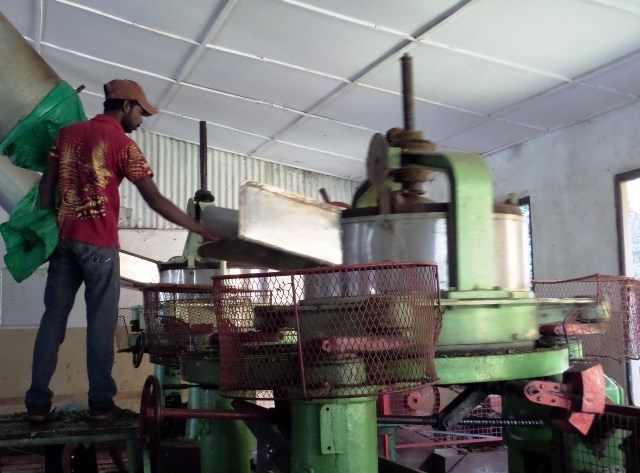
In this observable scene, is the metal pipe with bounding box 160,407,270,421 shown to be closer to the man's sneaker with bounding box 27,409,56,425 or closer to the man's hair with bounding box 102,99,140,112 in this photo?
the man's sneaker with bounding box 27,409,56,425

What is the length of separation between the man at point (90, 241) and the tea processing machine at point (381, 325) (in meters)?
0.31

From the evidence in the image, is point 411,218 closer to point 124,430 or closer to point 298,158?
point 124,430

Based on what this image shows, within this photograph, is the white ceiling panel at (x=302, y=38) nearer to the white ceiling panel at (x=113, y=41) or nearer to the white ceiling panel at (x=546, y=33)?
the white ceiling panel at (x=546, y=33)

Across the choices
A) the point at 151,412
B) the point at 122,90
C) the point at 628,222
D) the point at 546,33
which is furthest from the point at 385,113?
the point at 151,412

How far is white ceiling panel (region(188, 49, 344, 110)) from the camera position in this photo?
4203 mm

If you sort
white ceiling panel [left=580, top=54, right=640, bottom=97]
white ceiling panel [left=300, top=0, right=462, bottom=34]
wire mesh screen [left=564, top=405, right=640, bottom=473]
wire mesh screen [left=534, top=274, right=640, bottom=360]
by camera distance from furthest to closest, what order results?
1. white ceiling panel [left=580, top=54, right=640, bottom=97]
2. white ceiling panel [left=300, top=0, right=462, bottom=34]
3. wire mesh screen [left=534, top=274, right=640, bottom=360]
4. wire mesh screen [left=564, top=405, right=640, bottom=473]

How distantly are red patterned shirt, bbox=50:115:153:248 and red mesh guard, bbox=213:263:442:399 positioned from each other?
2.45ft

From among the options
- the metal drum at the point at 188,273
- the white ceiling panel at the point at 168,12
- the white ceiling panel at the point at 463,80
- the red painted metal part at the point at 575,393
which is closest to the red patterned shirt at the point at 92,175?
the metal drum at the point at 188,273

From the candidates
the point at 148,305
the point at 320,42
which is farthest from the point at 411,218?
the point at 320,42

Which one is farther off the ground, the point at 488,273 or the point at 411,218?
the point at 411,218

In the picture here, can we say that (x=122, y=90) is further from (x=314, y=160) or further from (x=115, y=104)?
(x=314, y=160)

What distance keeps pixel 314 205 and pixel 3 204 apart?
165 cm

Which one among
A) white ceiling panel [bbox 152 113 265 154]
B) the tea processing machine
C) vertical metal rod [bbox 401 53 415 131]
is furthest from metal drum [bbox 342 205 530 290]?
white ceiling panel [bbox 152 113 265 154]

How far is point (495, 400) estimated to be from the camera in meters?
3.77
